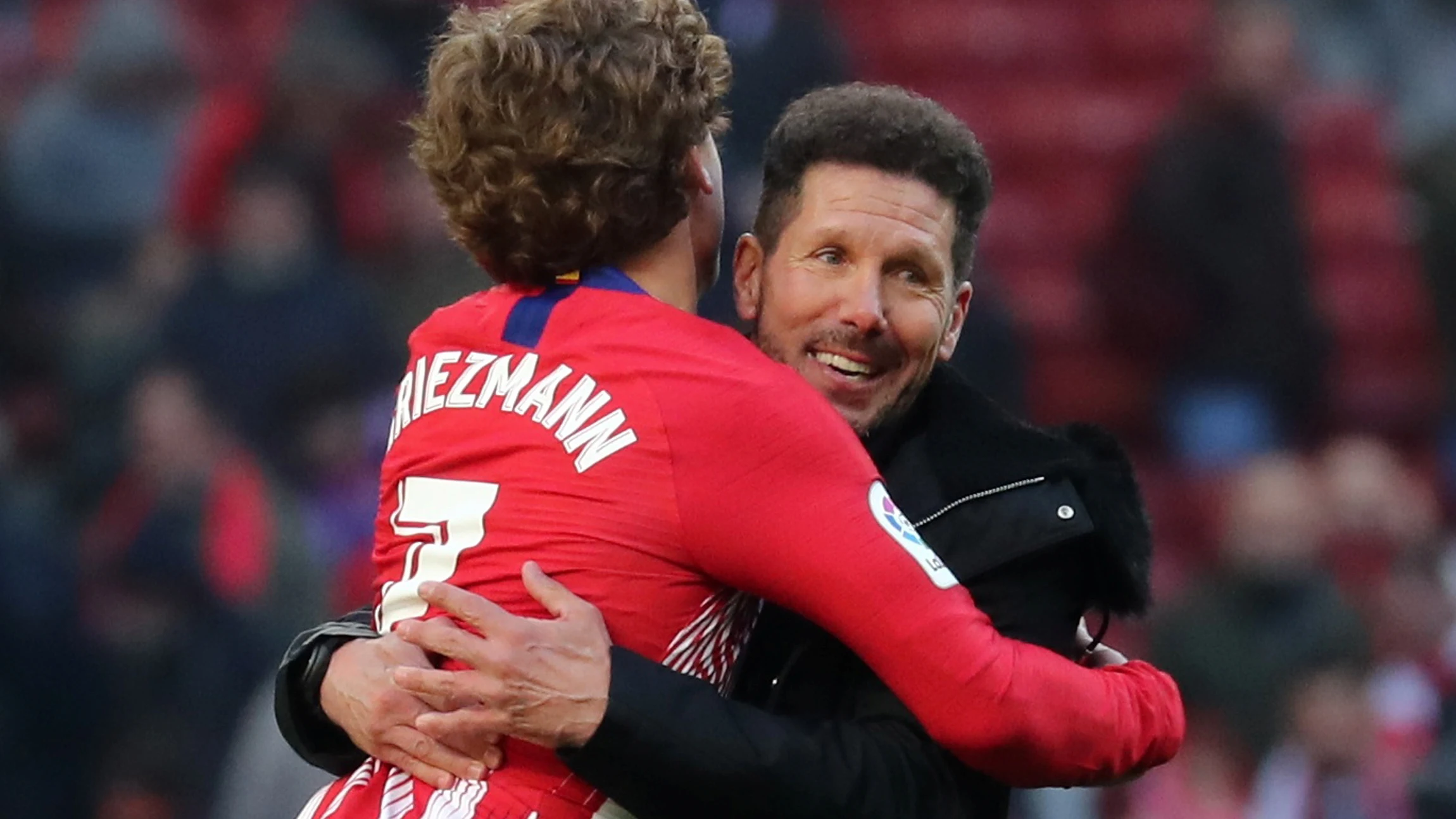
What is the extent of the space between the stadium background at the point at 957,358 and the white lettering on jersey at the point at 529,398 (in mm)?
2687

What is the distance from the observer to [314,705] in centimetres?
195

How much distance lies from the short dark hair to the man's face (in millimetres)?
15

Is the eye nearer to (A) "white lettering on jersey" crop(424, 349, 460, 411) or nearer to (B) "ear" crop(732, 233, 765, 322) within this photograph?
(B) "ear" crop(732, 233, 765, 322)

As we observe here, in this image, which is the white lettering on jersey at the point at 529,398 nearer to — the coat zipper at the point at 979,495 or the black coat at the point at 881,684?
the black coat at the point at 881,684

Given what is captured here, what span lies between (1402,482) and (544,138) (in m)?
3.44

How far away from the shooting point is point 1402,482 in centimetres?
465

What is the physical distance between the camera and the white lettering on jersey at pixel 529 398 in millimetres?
1663

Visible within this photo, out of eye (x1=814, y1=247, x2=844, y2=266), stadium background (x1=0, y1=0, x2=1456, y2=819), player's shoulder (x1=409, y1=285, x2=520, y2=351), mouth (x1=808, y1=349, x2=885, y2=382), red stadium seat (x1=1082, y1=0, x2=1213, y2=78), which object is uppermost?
red stadium seat (x1=1082, y1=0, x2=1213, y2=78)

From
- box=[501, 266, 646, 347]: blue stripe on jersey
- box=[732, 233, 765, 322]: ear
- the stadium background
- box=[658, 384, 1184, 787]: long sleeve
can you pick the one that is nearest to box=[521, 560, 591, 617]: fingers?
box=[658, 384, 1184, 787]: long sleeve

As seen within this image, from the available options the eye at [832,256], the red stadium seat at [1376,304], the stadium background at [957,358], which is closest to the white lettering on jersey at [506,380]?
the eye at [832,256]

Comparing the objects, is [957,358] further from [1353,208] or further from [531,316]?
[531,316]

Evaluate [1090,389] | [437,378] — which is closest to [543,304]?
[437,378]

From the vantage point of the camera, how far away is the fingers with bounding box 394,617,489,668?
165 centimetres

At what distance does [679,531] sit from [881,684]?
0.27m
